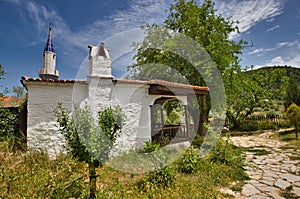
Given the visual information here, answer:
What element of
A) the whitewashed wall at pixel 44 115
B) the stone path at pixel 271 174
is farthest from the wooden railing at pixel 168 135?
the whitewashed wall at pixel 44 115

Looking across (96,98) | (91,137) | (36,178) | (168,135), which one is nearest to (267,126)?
(168,135)

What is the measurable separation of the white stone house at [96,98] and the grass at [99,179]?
695 mm

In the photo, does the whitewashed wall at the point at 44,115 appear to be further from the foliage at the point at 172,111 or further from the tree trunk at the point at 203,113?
the foliage at the point at 172,111

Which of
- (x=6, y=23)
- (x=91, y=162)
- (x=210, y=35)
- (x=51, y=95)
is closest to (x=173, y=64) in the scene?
(x=210, y=35)

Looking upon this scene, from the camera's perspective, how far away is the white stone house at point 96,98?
561 centimetres

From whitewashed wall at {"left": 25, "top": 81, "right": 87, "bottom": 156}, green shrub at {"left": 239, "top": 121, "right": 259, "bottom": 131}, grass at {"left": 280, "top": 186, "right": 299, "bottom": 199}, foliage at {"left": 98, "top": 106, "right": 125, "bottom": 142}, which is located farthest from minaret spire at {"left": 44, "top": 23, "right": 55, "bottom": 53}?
green shrub at {"left": 239, "top": 121, "right": 259, "bottom": 131}

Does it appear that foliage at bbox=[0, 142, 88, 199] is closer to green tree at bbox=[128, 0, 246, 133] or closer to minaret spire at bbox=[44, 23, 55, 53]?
minaret spire at bbox=[44, 23, 55, 53]

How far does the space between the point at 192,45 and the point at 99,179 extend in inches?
349

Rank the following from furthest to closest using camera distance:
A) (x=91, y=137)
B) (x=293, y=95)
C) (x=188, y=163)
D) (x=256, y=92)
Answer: (x=293, y=95) < (x=256, y=92) < (x=188, y=163) < (x=91, y=137)

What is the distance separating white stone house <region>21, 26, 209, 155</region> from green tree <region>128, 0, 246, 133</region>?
3079mm

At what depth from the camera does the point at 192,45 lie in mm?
10672

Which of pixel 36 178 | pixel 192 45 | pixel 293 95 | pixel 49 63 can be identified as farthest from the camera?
pixel 293 95

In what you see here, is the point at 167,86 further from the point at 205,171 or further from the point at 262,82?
the point at 262,82

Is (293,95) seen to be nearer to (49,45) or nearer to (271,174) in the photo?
(271,174)
